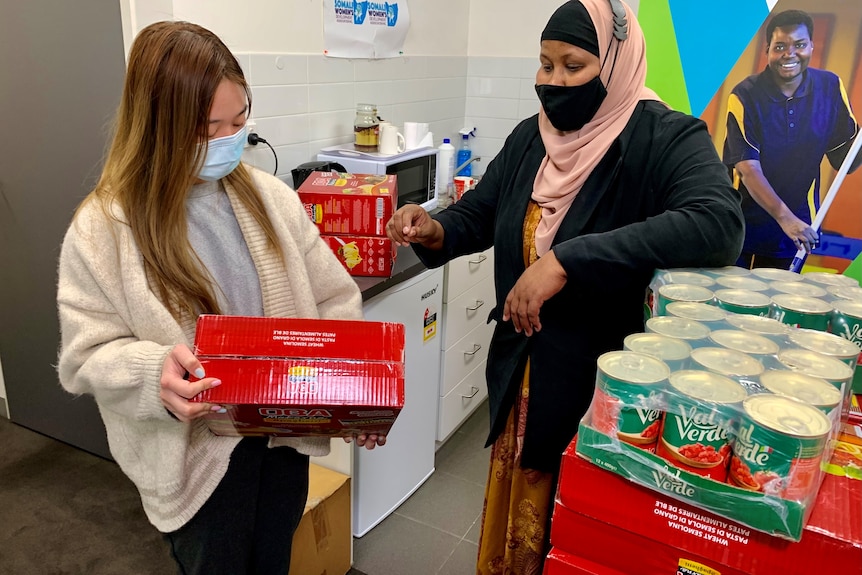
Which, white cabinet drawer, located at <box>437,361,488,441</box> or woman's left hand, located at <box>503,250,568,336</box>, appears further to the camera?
white cabinet drawer, located at <box>437,361,488,441</box>

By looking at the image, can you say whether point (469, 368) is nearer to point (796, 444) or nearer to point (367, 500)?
point (367, 500)

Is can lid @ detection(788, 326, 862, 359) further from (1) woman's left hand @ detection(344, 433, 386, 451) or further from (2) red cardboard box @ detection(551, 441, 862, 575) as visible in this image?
(1) woman's left hand @ detection(344, 433, 386, 451)

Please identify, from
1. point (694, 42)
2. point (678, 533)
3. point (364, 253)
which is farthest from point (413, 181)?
point (678, 533)

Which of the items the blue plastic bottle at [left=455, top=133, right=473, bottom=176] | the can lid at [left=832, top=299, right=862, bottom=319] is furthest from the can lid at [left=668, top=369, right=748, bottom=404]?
the blue plastic bottle at [left=455, top=133, right=473, bottom=176]

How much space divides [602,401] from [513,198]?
741mm

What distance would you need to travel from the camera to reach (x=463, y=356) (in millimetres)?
2701

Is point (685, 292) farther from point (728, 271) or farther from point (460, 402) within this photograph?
point (460, 402)

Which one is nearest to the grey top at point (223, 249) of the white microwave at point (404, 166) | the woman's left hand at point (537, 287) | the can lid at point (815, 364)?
the woman's left hand at point (537, 287)

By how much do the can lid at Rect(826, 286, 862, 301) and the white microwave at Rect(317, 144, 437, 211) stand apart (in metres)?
1.56

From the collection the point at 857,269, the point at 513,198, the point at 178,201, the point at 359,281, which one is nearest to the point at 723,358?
the point at 513,198

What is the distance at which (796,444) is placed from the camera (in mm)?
658

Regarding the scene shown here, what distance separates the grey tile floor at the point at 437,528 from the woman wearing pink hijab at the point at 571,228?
631 millimetres

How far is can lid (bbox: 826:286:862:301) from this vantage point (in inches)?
40.9

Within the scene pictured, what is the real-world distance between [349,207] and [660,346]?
1.21 metres
